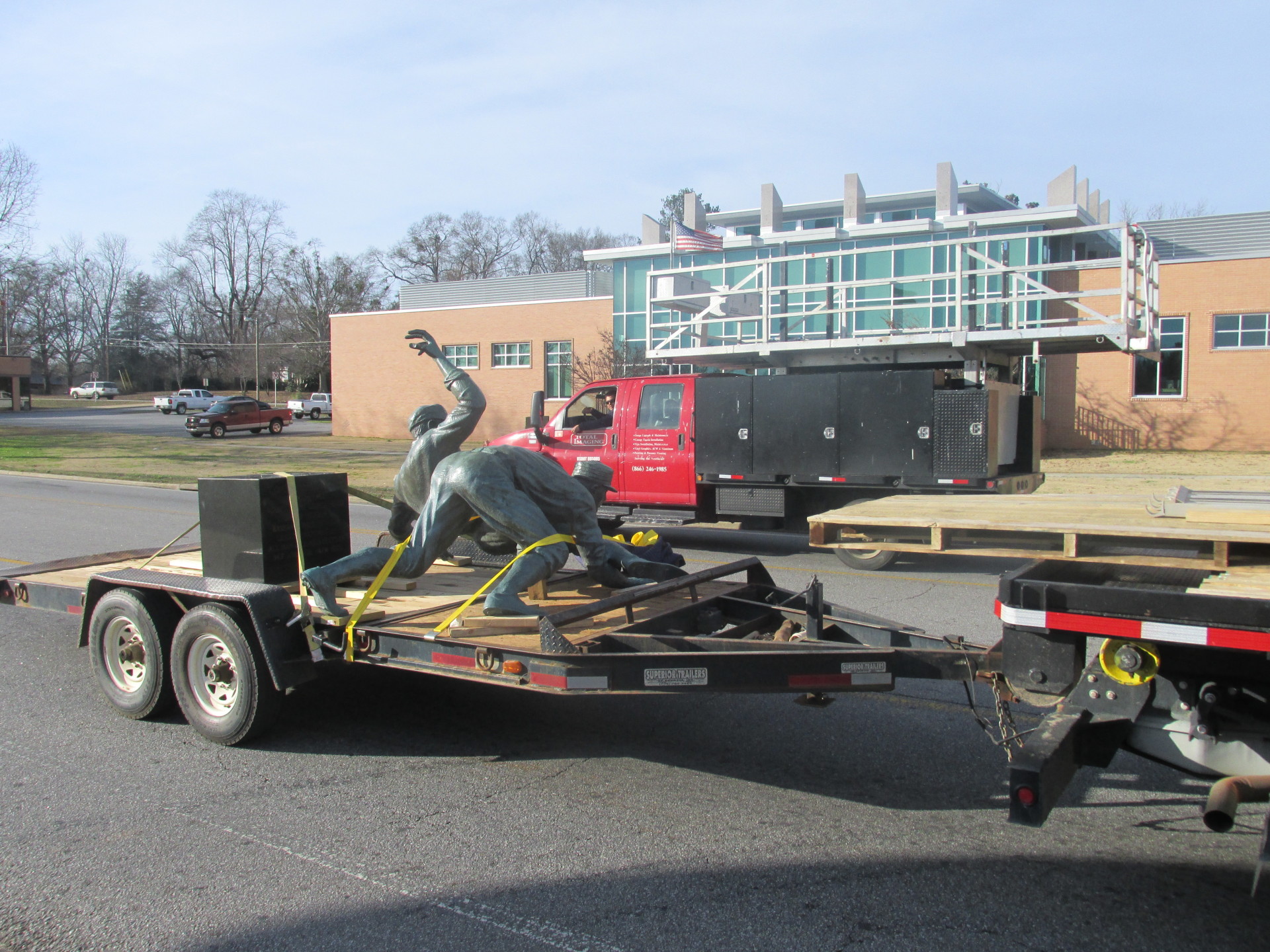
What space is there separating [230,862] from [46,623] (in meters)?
5.11

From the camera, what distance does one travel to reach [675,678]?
395cm

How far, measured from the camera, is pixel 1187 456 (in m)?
24.9

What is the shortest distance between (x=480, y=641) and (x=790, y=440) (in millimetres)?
7671

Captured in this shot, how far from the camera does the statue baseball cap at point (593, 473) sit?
19.3ft

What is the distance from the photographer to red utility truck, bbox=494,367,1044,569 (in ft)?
35.0

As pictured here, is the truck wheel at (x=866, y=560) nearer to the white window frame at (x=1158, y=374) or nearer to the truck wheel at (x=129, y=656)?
the truck wheel at (x=129, y=656)

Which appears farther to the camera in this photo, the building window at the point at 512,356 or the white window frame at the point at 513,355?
the building window at the point at 512,356

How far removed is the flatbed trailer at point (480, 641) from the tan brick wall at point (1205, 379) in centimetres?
2476

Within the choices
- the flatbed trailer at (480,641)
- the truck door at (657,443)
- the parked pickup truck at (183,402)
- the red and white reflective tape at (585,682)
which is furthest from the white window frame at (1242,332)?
the parked pickup truck at (183,402)

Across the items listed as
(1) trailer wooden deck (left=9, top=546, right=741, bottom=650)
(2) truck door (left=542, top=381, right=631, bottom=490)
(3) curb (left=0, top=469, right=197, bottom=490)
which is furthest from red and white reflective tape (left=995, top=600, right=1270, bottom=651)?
(3) curb (left=0, top=469, right=197, bottom=490)

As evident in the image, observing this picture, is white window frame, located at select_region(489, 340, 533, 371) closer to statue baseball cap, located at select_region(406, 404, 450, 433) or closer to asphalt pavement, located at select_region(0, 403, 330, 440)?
asphalt pavement, located at select_region(0, 403, 330, 440)

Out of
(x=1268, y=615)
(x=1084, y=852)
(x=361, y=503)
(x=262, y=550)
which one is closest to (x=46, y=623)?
(x=262, y=550)

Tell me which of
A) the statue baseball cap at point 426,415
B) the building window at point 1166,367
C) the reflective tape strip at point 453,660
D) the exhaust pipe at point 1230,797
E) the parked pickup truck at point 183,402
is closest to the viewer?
the exhaust pipe at point 1230,797

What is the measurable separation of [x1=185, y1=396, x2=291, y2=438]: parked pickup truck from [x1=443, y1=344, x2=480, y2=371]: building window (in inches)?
464
